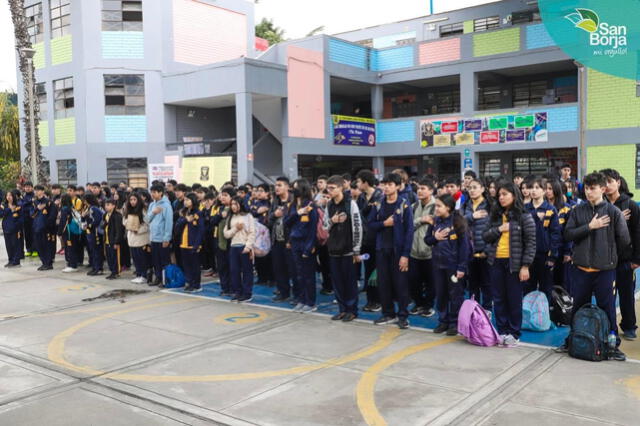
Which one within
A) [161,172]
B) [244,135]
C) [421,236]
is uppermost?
[244,135]

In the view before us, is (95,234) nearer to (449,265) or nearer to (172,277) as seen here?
(172,277)

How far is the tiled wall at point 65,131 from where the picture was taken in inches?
926

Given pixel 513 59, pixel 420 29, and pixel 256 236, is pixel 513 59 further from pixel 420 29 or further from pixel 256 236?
pixel 256 236

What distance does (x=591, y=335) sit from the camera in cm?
583

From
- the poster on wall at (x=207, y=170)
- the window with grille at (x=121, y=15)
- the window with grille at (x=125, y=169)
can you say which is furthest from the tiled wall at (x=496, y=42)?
the window with grille at (x=125, y=169)

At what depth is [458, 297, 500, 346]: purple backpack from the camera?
21.2ft

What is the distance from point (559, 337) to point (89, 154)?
1991cm

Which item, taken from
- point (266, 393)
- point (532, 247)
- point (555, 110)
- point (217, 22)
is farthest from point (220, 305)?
point (217, 22)

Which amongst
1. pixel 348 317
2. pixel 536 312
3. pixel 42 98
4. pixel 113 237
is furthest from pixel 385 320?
pixel 42 98

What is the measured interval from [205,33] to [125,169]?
6645mm

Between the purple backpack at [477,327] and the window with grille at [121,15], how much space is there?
65.6 ft

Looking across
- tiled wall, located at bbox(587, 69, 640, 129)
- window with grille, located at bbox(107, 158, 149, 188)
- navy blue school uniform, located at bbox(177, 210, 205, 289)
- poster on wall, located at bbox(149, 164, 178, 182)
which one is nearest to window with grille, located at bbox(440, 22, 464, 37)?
tiled wall, located at bbox(587, 69, 640, 129)

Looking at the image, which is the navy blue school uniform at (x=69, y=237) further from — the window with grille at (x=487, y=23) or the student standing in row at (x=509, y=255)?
the window with grille at (x=487, y=23)

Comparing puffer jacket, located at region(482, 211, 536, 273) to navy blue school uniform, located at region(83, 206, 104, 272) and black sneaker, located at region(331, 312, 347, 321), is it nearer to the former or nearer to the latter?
black sneaker, located at region(331, 312, 347, 321)
